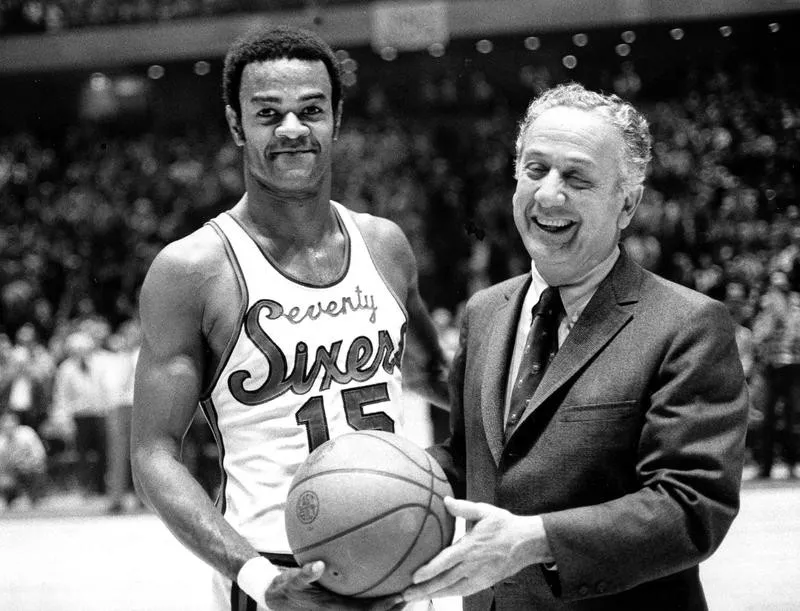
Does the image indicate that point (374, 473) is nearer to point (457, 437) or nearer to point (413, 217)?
point (457, 437)

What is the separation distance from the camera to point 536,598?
2.09m

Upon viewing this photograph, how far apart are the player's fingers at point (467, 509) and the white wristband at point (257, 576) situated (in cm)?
48

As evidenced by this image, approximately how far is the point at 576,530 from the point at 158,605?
160 inches

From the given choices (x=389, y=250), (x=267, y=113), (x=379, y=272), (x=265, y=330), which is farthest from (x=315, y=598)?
(x=267, y=113)

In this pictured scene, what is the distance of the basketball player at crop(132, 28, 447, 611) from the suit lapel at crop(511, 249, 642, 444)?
670 mm

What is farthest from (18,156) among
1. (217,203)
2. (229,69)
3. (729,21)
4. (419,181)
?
(229,69)

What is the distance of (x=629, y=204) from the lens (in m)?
2.15

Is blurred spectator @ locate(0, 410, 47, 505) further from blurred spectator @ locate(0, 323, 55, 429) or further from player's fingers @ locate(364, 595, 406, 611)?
player's fingers @ locate(364, 595, 406, 611)

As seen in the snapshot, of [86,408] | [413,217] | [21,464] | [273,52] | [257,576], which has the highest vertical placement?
[273,52]

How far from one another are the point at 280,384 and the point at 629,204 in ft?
3.14

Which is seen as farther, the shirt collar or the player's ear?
the player's ear

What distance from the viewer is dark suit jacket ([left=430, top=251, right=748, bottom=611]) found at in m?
1.87

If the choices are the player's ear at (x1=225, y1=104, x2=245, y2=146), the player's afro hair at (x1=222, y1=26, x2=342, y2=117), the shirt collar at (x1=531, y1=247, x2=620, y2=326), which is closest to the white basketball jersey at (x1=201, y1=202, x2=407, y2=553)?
the player's ear at (x1=225, y1=104, x2=245, y2=146)

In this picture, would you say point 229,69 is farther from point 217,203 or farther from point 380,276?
point 217,203
